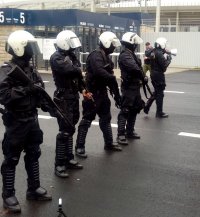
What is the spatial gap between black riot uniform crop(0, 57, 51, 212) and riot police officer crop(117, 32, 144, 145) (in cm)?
267

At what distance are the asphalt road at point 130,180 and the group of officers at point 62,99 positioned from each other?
20 cm

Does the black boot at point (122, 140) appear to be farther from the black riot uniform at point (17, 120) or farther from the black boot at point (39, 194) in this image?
the black riot uniform at point (17, 120)

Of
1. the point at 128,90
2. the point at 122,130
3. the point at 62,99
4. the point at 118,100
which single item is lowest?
the point at 122,130

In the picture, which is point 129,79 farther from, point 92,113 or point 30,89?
point 30,89

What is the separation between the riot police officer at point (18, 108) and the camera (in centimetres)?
393

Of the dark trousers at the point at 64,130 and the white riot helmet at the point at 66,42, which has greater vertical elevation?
the white riot helmet at the point at 66,42

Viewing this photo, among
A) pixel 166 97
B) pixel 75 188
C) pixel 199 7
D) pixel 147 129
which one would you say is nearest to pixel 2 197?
pixel 75 188

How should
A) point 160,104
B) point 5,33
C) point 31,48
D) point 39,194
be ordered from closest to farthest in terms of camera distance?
point 31,48, point 39,194, point 160,104, point 5,33

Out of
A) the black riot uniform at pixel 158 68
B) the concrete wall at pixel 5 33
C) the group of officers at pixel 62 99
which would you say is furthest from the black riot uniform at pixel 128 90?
the concrete wall at pixel 5 33

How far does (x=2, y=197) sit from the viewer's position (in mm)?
4246

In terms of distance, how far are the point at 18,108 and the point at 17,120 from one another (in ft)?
0.41

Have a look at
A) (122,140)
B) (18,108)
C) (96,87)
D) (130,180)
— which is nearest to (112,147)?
(122,140)

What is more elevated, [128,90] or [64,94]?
[64,94]

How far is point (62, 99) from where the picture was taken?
5.12 m
